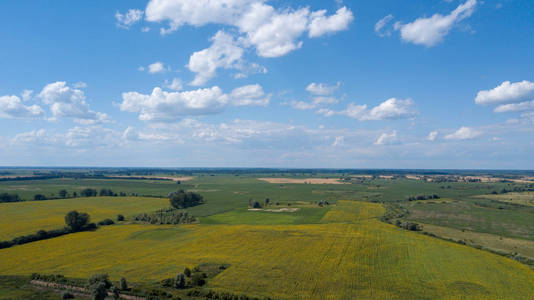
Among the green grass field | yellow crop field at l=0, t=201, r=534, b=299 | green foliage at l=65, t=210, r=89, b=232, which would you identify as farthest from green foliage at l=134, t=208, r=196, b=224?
green foliage at l=65, t=210, r=89, b=232

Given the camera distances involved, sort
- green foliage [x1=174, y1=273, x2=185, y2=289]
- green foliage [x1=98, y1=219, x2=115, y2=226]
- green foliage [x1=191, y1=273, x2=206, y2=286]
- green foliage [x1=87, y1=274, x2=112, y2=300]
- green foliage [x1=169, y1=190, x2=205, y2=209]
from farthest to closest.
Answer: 1. green foliage [x1=169, y1=190, x2=205, y2=209]
2. green foliage [x1=98, y1=219, x2=115, y2=226]
3. green foliage [x1=191, y1=273, x2=206, y2=286]
4. green foliage [x1=174, y1=273, x2=185, y2=289]
5. green foliage [x1=87, y1=274, x2=112, y2=300]

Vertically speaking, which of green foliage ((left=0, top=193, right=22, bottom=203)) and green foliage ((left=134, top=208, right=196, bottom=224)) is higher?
green foliage ((left=0, top=193, right=22, bottom=203))

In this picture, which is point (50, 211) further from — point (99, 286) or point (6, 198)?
point (99, 286)

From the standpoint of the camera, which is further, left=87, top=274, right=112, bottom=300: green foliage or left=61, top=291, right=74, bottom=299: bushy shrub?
left=61, top=291, right=74, bottom=299: bushy shrub

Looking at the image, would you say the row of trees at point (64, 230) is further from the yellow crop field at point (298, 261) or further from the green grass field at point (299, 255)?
the yellow crop field at point (298, 261)

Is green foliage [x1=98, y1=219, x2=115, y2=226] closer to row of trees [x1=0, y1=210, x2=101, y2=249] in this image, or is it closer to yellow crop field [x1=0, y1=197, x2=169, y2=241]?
row of trees [x1=0, y1=210, x2=101, y2=249]

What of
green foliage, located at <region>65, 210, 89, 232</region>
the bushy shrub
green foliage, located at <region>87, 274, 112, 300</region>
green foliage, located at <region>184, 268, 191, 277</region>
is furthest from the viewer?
green foliage, located at <region>65, 210, 89, 232</region>
